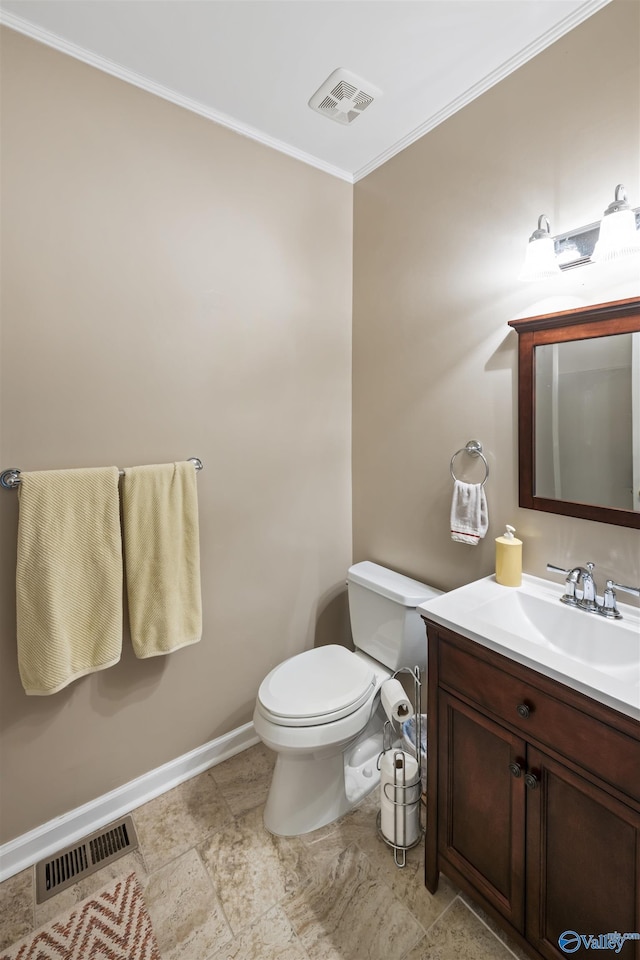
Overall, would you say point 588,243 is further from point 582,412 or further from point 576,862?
point 576,862

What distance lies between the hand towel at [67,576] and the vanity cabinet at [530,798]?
3.45 ft

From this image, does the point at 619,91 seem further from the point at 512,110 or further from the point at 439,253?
the point at 439,253

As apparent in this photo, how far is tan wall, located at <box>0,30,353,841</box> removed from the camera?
1428 mm

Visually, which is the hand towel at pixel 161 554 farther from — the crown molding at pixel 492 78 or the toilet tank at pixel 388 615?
the crown molding at pixel 492 78

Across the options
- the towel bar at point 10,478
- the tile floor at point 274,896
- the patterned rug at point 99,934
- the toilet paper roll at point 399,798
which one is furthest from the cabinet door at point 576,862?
the towel bar at point 10,478

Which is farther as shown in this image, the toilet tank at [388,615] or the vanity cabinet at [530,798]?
the toilet tank at [388,615]

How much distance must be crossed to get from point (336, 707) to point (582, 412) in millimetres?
1221

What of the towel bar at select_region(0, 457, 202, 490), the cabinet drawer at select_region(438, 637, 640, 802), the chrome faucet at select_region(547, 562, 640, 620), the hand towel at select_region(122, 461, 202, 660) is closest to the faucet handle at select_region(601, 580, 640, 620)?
the chrome faucet at select_region(547, 562, 640, 620)

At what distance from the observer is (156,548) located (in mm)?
1609

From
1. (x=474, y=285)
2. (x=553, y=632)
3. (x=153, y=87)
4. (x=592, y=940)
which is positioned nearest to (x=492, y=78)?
(x=474, y=285)

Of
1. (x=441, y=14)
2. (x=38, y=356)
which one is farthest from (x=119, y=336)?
(x=441, y=14)


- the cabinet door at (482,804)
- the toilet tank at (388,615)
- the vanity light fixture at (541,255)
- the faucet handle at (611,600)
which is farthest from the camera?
the toilet tank at (388,615)

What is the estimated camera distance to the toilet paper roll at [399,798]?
1476 millimetres

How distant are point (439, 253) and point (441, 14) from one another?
2.17ft
